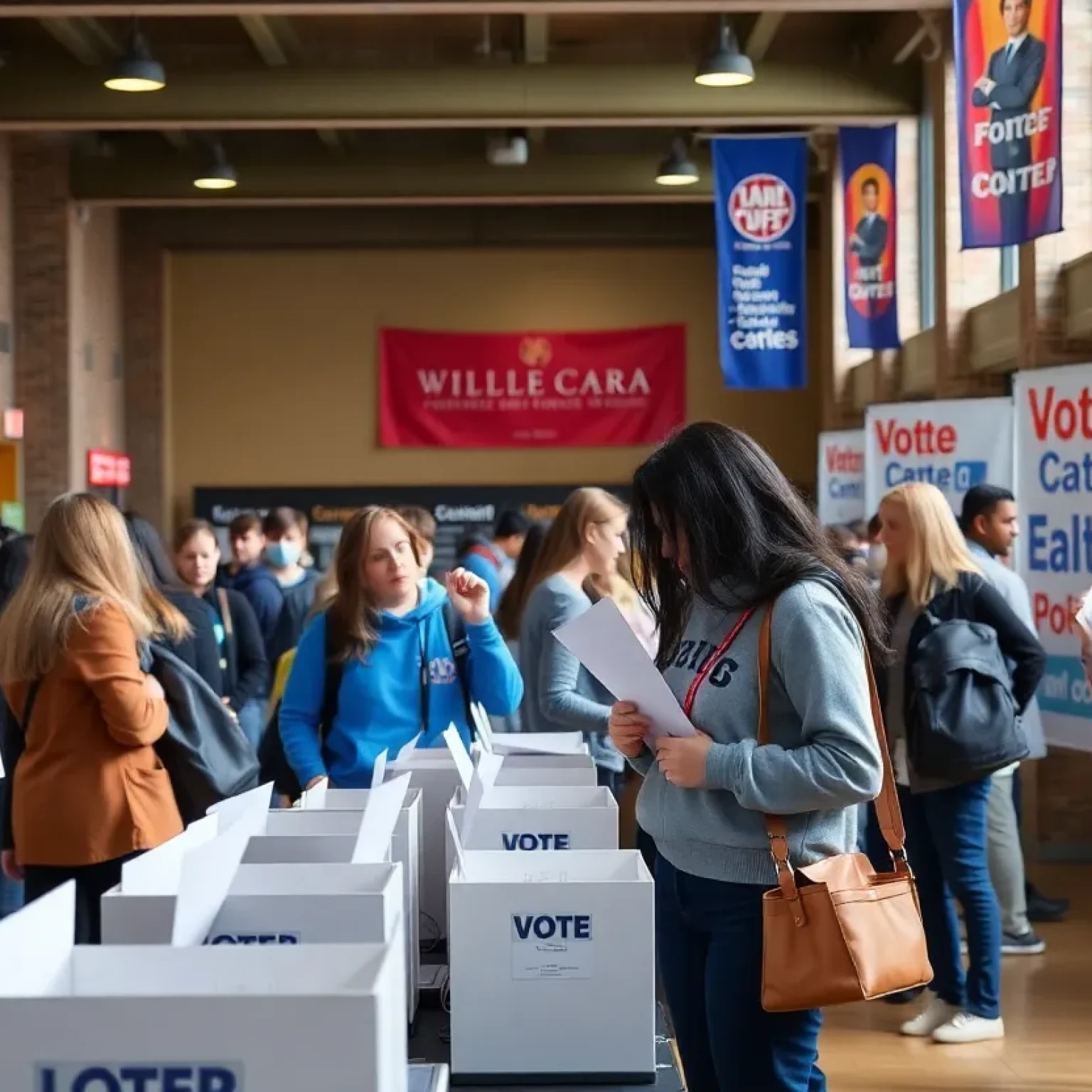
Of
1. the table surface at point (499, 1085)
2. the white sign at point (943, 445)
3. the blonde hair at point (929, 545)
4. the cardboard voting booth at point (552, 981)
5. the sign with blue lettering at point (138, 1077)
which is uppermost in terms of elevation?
the white sign at point (943, 445)

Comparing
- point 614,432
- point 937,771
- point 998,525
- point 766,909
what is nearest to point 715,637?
point 766,909

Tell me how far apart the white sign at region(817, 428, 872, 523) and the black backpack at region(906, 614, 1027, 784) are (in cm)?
621

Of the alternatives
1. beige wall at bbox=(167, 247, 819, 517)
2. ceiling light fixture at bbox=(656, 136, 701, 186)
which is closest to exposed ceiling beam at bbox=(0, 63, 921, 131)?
ceiling light fixture at bbox=(656, 136, 701, 186)

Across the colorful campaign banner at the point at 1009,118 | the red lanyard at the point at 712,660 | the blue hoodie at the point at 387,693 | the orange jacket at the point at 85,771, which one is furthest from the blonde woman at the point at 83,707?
the colorful campaign banner at the point at 1009,118

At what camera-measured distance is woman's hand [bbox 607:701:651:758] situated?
2.43 metres

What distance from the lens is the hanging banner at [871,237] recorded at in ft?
36.7

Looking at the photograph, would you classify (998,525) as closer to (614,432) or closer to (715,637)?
(715,637)

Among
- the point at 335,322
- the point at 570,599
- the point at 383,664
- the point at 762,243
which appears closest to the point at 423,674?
the point at 383,664

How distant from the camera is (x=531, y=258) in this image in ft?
54.9

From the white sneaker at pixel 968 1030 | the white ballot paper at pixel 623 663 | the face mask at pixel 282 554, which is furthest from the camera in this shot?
the face mask at pixel 282 554

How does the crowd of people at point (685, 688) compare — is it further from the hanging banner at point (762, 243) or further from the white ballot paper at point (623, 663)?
the hanging banner at point (762, 243)

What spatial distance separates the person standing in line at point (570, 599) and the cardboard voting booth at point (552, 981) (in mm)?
2457

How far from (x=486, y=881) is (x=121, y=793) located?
5.58 feet

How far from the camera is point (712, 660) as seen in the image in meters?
2.40
